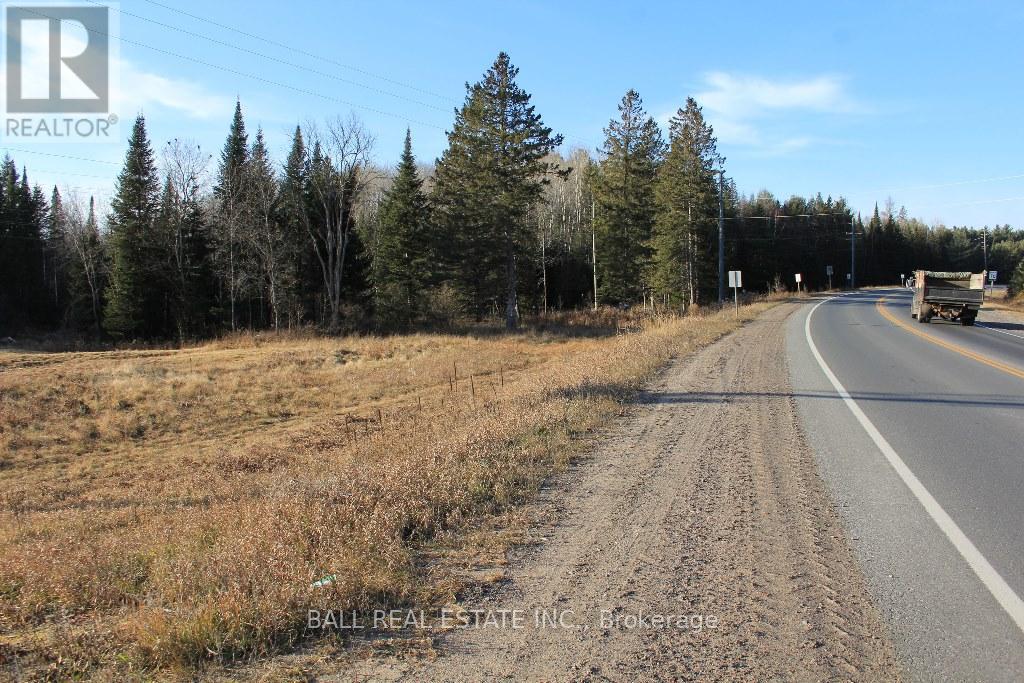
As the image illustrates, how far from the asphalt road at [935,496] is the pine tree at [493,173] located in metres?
29.4

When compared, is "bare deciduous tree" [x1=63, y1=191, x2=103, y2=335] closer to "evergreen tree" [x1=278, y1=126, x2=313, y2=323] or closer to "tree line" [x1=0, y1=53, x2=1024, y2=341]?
"tree line" [x1=0, y1=53, x2=1024, y2=341]

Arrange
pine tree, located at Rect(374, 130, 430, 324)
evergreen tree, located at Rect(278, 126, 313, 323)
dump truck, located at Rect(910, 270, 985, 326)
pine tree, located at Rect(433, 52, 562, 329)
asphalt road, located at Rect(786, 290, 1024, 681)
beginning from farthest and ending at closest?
evergreen tree, located at Rect(278, 126, 313, 323)
pine tree, located at Rect(374, 130, 430, 324)
pine tree, located at Rect(433, 52, 562, 329)
dump truck, located at Rect(910, 270, 985, 326)
asphalt road, located at Rect(786, 290, 1024, 681)

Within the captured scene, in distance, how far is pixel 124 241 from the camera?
50062 mm

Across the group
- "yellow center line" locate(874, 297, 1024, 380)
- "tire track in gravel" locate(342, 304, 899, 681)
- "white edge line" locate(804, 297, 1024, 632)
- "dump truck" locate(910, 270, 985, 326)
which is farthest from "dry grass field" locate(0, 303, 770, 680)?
"dump truck" locate(910, 270, 985, 326)

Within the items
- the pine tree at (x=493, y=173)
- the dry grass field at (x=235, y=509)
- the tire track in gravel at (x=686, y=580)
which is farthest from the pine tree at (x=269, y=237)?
the tire track in gravel at (x=686, y=580)

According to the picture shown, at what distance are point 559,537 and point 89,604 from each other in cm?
327

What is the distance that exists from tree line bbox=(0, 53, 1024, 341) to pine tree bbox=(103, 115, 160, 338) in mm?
125

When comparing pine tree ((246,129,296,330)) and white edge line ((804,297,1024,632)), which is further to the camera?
pine tree ((246,129,296,330))

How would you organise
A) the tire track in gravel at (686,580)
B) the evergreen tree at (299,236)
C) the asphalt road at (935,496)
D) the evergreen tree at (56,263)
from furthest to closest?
the evergreen tree at (56,263) → the evergreen tree at (299,236) → the asphalt road at (935,496) → the tire track in gravel at (686,580)

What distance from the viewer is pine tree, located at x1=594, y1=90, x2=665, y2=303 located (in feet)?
→ 183

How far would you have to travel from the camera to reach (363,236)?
216 ft

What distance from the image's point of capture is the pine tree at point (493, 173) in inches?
1666

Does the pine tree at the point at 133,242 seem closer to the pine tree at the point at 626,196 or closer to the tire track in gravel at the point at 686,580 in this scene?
the pine tree at the point at 626,196

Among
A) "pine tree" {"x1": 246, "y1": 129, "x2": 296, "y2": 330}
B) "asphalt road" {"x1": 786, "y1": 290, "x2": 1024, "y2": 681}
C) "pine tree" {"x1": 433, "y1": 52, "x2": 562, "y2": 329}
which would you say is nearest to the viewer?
"asphalt road" {"x1": 786, "y1": 290, "x2": 1024, "y2": 681}
